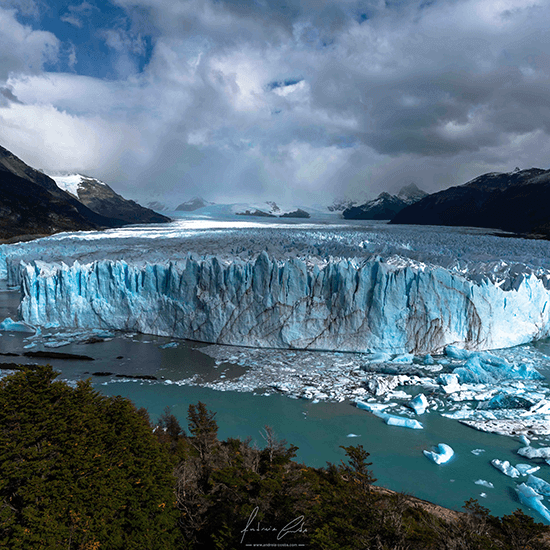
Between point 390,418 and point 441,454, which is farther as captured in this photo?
point 390,418

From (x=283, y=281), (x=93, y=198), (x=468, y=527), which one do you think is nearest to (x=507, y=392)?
(x=468, y=527)

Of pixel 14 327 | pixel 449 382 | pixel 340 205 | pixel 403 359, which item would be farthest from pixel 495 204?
pixel 14 327

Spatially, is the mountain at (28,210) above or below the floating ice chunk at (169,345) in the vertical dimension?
above

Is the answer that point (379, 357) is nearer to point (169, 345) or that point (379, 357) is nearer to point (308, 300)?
point (308, 300)

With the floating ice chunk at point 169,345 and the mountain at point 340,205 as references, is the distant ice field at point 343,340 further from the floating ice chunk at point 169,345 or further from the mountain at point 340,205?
the mountain at point 340,205

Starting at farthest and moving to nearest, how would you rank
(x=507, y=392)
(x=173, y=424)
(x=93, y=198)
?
(x=93, y=198) → (x=507, y=392) → (x=173, y=424)

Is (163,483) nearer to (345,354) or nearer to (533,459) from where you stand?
(533,459)

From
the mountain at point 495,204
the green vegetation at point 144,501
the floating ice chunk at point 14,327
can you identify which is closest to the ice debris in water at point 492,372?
the green vegetation at point 144,501
